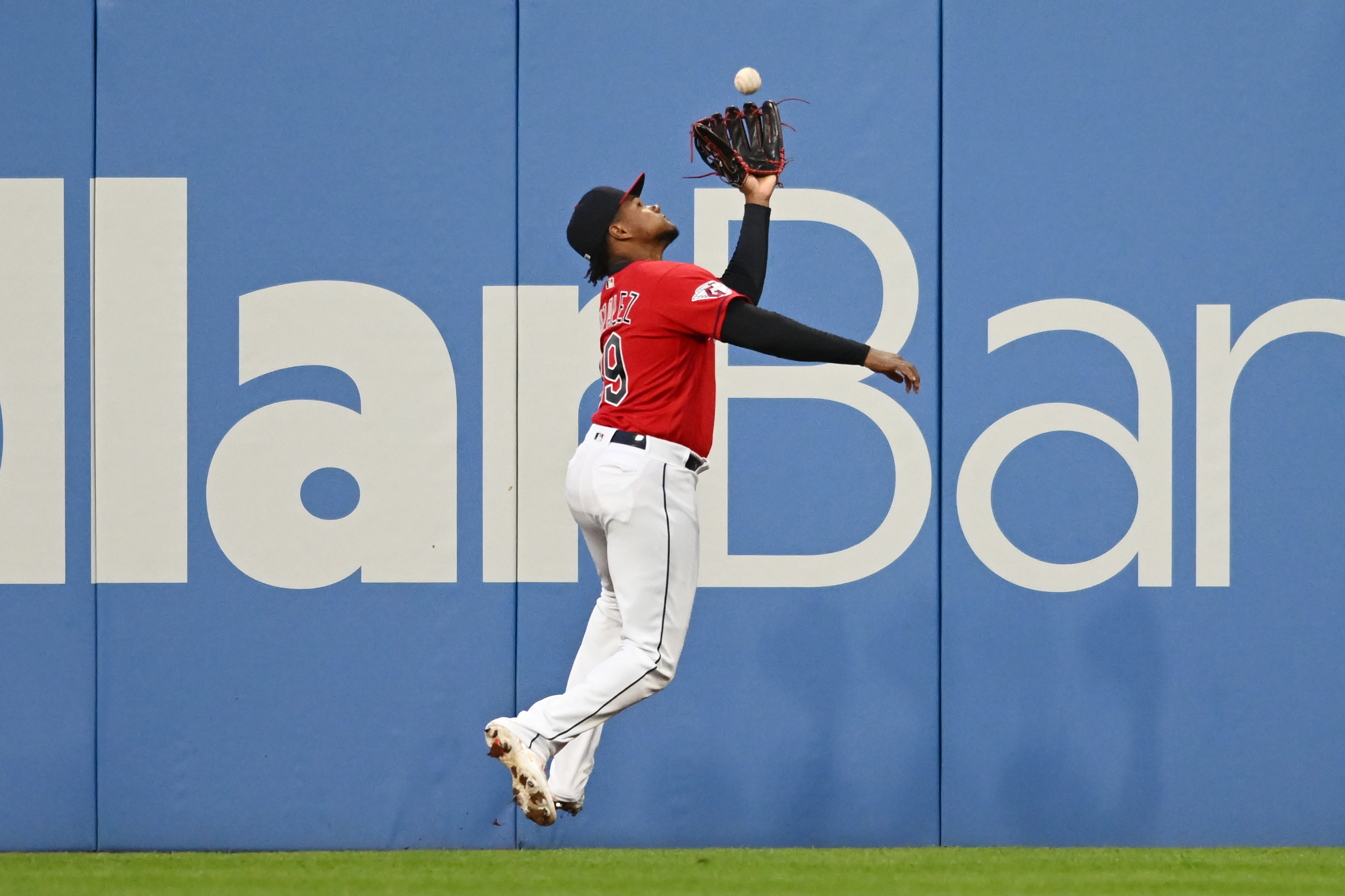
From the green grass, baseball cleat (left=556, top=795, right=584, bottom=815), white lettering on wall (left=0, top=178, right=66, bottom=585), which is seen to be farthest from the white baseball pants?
white lettering on wall (left=0, top=178, right=66, bottom=585)

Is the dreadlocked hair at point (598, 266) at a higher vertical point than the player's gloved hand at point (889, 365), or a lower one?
higher

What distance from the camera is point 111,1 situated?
4051mm

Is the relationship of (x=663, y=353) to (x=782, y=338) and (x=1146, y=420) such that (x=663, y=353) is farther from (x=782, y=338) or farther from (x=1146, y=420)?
(x=1146, y=420)

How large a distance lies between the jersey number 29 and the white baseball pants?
0.10 m

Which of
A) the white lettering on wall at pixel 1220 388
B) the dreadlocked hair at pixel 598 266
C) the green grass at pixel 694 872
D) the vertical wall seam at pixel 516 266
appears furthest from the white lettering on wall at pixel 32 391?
the white lettering on wall at pixel 1220 388

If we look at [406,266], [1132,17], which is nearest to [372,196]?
[406,266]

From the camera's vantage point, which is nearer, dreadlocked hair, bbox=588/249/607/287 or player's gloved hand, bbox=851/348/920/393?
player's gloved hand, bbox=851/348/920/393

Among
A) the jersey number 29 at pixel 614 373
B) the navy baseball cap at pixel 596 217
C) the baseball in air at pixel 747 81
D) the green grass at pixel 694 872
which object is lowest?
the green grass at pixel 694 872

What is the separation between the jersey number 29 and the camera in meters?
3.04

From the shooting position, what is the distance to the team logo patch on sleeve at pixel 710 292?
2889mm

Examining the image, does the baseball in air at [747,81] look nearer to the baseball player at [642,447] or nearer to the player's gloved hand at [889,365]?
the baseball player at [642,447]

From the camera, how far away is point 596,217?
312cm

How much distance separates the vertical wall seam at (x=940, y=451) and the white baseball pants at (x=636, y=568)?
131cm

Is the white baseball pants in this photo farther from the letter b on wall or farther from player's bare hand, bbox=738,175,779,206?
the letter b on wall
